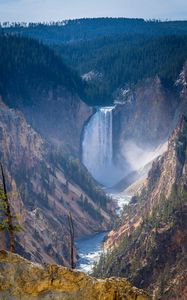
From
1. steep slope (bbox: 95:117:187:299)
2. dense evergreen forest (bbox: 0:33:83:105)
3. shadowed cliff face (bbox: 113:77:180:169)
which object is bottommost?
steep slope (bbox: 95:117:187:299)

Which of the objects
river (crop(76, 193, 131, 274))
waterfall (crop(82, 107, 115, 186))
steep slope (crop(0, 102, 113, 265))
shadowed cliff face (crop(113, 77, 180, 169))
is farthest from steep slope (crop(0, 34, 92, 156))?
river (crop(76, 193, 131, 274))

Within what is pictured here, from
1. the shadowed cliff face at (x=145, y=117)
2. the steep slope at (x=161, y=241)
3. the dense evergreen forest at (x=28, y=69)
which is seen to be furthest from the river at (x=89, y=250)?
the shadowed cliff face at (x=145, y=117)

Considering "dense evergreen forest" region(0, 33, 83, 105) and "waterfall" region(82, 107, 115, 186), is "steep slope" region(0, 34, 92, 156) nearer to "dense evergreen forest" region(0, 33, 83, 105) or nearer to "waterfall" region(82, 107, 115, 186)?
"dense evergreen forest" region(0, 33, 83, 105)

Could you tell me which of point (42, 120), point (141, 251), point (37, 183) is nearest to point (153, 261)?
point (141, 251)

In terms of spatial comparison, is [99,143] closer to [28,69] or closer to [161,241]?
[28,69]

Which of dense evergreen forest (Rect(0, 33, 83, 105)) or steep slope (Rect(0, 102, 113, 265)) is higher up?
dense evergreen forest (Rect(0, 33, 83, 105))

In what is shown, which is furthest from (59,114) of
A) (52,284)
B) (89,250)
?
(52,284)

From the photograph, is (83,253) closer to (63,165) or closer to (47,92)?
(63,165)
